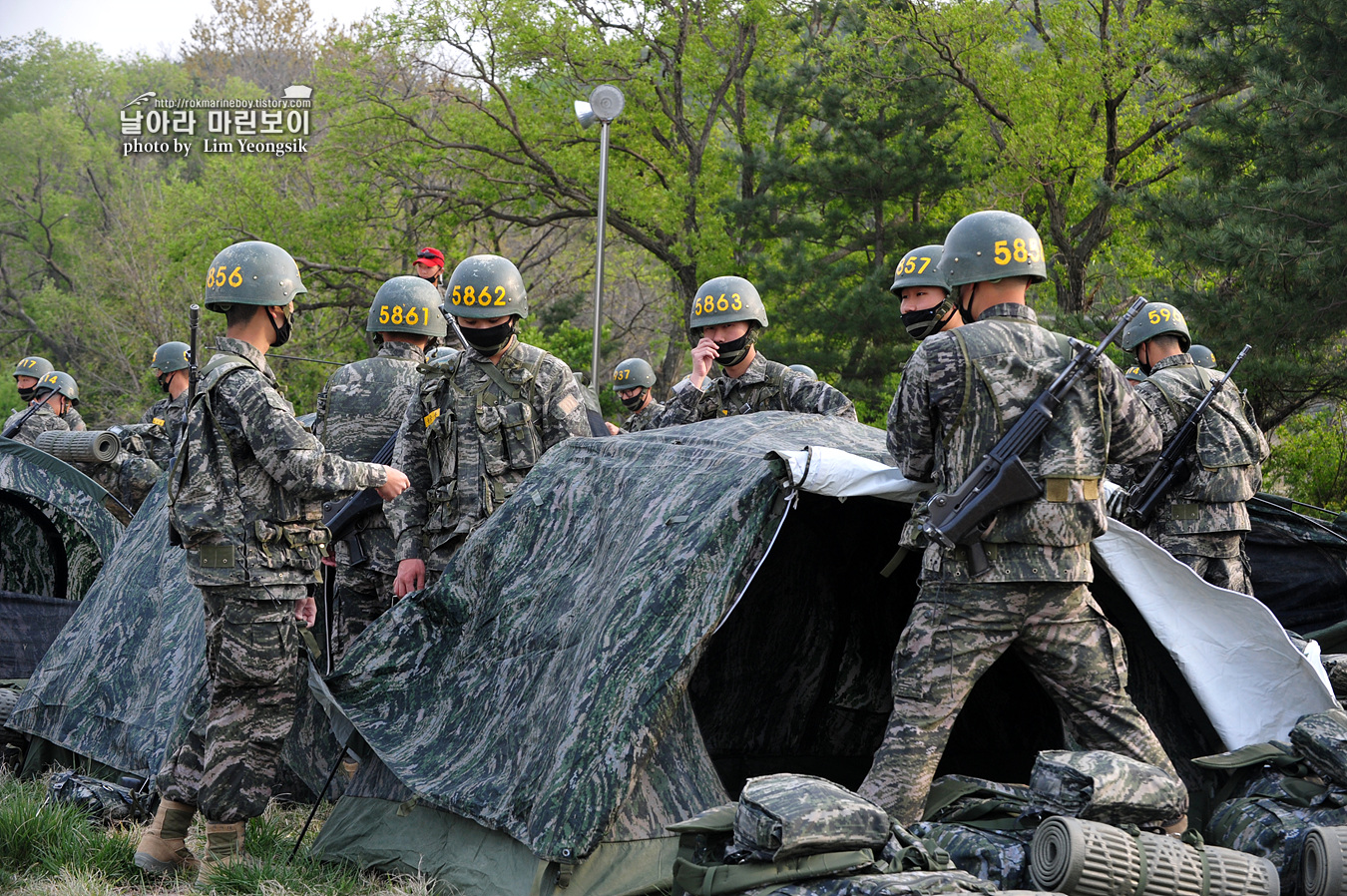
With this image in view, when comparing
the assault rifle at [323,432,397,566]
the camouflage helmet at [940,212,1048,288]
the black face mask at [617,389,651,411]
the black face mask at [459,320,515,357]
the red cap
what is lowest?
the assault rifle at [323,432,397,566]

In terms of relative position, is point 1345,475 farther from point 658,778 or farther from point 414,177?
point 414,177

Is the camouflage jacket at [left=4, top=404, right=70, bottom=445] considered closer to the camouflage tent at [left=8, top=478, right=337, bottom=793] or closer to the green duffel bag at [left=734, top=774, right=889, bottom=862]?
the camouflage tent at [left=8, top=478, right=337, bottom=793]

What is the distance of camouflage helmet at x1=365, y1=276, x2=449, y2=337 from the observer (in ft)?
22.9

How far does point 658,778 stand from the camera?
3801 mm

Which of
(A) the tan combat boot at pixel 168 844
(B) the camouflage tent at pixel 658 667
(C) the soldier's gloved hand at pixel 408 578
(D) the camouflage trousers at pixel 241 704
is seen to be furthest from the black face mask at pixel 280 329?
(A) the tan combat boot at pixel 168 844

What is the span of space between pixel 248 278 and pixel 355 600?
7.72 ft

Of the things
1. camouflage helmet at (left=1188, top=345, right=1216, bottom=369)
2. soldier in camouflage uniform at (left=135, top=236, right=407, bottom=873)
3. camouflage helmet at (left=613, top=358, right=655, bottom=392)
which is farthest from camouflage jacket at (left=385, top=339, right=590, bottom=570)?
camouflage helmet at (left=613, top=358, right=655, bottom=392)

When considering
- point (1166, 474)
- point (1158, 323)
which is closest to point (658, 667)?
point (1166, 474)

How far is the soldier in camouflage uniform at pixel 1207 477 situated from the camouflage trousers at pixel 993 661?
11.7 ft

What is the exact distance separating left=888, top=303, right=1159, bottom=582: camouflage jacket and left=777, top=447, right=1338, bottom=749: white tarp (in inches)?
10.3

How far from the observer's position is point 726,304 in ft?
22.3

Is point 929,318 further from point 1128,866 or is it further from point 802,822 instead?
point 802,822

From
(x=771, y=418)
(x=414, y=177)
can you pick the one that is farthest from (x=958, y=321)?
(x=414, y=177)

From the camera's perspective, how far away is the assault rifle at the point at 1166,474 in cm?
737
